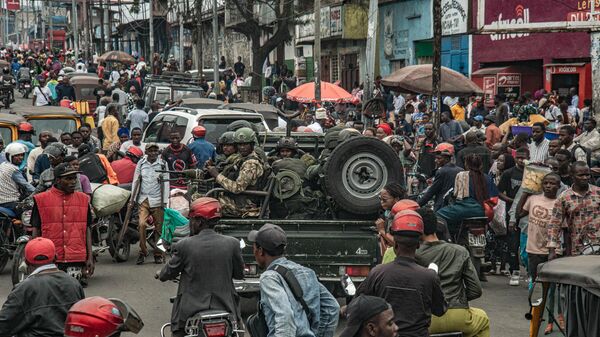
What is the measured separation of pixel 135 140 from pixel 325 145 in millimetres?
5876

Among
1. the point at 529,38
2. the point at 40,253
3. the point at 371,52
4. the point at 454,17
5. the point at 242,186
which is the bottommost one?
the point at 242,186

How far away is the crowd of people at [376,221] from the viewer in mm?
6922

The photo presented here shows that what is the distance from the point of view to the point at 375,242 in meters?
11.4

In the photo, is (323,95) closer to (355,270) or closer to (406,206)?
(355,270)

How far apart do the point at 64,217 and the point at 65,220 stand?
0.03 meters

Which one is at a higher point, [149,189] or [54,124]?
[54,124]

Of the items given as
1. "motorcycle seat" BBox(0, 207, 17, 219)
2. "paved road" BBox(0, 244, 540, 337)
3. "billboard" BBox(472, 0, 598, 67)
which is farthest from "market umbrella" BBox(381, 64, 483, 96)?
"motorcycle seat" BBox(0, 207, 17, 219)

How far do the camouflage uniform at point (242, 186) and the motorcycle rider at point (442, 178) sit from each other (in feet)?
8.83

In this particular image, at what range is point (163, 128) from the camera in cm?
2017

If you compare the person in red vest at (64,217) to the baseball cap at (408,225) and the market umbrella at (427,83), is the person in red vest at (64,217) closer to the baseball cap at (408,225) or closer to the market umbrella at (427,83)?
the baseball cap at (408,225)

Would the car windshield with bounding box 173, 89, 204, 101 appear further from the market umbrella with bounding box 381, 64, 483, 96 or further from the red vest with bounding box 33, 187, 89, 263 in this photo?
the red vest with bounding box 33, 187, 89, 263

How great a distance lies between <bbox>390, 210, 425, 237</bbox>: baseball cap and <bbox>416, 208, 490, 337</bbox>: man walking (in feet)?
1.81

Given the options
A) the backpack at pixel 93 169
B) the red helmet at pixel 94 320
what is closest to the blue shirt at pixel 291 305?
the red helmet at pixel 94 320

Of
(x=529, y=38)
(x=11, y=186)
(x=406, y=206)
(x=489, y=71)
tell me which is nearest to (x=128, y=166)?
(x=11, y=186)
